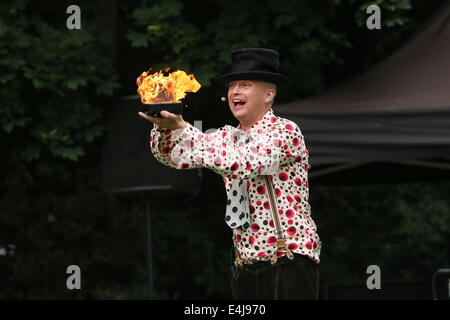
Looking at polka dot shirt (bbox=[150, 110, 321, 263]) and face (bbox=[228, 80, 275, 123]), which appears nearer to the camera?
polka dot shirt (bbox=[150, 110, 321, 263])

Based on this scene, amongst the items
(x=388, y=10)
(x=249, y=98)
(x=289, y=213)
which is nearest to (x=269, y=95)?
(x=249, y=98)

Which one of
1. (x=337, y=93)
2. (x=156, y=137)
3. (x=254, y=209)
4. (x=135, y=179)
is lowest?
(x=254, y=209)

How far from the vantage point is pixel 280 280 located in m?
4.03

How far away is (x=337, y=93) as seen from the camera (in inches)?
296

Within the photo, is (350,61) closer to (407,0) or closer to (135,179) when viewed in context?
(407,0)

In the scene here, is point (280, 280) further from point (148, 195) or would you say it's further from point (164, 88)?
point (148, 195)

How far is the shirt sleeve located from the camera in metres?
3.81

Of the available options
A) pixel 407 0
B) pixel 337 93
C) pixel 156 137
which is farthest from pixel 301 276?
pixel 407 0

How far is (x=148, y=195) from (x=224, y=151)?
4315 millimetres

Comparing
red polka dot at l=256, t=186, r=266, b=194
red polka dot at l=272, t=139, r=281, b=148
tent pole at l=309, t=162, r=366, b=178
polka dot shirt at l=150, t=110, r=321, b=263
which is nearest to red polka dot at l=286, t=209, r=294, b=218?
polka dot shirt at l=150, t=110, r=321, b=263

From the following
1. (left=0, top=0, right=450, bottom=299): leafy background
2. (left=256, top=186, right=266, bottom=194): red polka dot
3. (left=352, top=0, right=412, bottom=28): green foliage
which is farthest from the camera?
(left=0, top=0, right=450, bottom=299): leafy background

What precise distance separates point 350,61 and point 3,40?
12.9 ft

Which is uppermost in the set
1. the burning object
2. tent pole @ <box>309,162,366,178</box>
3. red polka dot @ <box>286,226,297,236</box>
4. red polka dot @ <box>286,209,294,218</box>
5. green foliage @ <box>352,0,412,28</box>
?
green foliage @ <box>352,0,412,28</box>

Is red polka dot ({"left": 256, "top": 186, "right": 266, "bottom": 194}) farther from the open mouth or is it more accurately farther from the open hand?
the open hand
